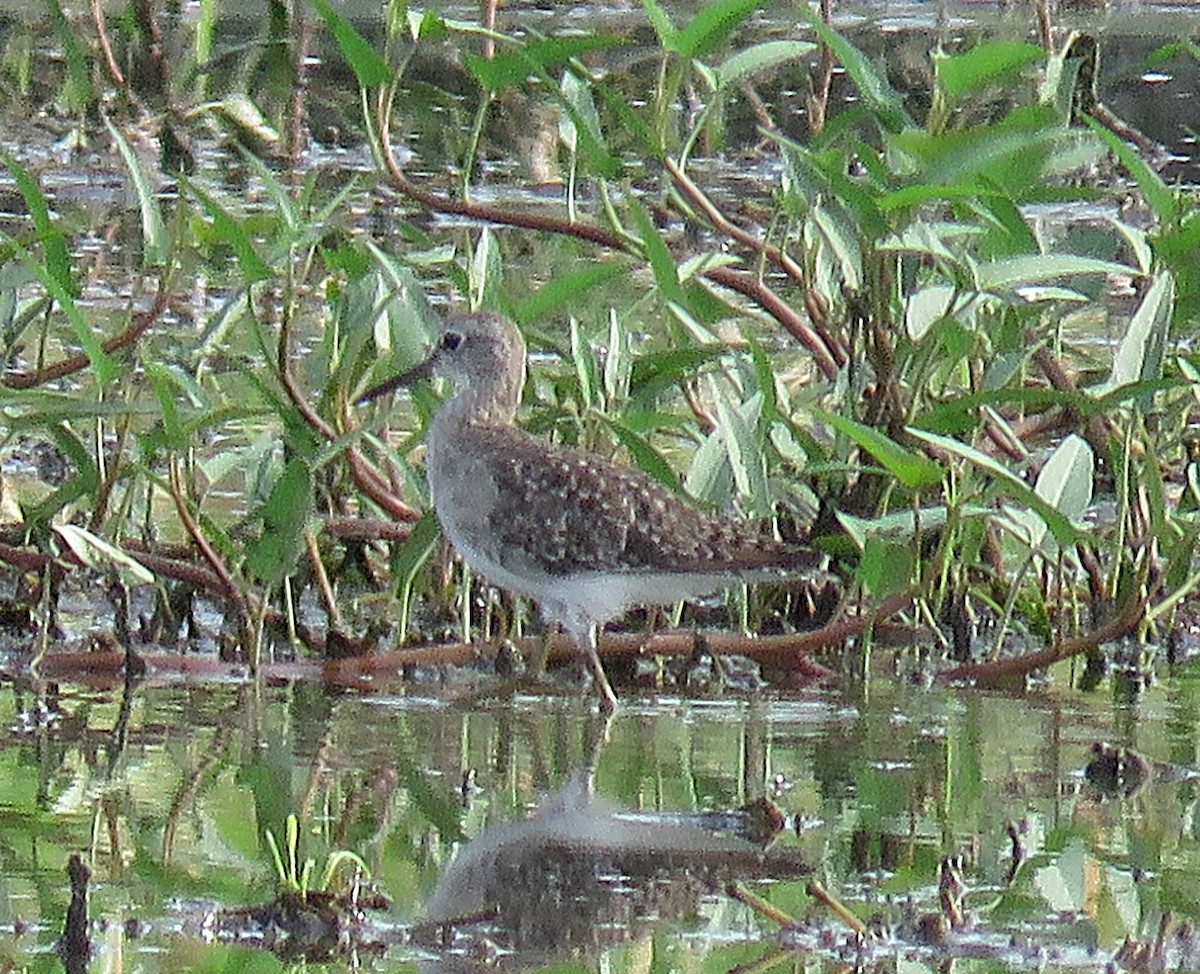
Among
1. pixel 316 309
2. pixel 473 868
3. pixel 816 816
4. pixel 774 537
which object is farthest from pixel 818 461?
pixel 316 309

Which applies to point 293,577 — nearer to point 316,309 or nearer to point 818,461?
point 818,461

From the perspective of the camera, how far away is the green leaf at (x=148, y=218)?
580 cm

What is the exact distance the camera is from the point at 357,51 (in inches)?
231

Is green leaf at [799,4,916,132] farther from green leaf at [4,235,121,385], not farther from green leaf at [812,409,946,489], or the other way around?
green leaf at [4,235,121,385]

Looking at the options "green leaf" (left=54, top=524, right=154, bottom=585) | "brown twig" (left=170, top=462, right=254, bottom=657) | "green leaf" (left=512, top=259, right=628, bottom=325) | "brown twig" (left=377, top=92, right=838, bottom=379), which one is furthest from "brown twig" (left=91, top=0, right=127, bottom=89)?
"green leaf" (left=54, top=524, right=154, bottom=585)

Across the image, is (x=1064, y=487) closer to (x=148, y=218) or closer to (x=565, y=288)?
(x=565, y=288)

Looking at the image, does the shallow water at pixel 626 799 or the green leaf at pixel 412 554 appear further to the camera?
the green leaf at pixel 412 554

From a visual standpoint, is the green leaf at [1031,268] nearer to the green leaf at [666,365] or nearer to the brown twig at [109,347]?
the green leaf at [666,365]

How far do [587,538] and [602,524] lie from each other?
0.04 metres

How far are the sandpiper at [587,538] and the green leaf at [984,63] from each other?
39.7 inches

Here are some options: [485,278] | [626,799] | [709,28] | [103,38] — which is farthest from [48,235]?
[103,38]

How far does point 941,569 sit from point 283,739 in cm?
149

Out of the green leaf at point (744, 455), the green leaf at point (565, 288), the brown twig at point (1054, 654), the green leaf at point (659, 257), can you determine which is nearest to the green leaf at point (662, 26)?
the green leaf at point (659, 257)

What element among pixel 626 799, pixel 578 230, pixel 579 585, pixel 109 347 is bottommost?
pixel 626 799
